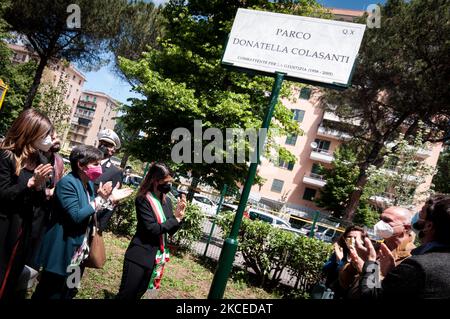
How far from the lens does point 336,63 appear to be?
4375mm

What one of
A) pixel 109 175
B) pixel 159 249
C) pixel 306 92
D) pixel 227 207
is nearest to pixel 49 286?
pixel 159 249

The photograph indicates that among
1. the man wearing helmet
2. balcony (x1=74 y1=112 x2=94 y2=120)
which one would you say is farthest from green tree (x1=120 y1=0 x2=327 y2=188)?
balcony (x1=74 y1=112 x2=94 y2=120)

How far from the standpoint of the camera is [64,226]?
9.12ft

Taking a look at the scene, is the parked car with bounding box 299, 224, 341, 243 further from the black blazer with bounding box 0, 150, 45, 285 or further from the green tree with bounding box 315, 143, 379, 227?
the green tree with bounding box 315, 143, 379, 227

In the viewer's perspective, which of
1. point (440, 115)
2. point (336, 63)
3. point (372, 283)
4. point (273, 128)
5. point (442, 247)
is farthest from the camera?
point (440, 115)

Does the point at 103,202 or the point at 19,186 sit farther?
the point at 103,202

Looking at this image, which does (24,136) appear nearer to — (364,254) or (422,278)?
(364,254)

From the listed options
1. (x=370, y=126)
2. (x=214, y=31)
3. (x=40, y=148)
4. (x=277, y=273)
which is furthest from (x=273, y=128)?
(x=40, y=148)

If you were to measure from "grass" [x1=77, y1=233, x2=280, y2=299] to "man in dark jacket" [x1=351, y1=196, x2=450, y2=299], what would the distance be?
360 cm

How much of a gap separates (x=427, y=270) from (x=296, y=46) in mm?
3403

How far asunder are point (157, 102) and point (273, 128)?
4510 mm

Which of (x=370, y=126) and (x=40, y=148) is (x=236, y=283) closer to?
(x=40, y=148)

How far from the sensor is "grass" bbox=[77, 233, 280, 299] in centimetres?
472
